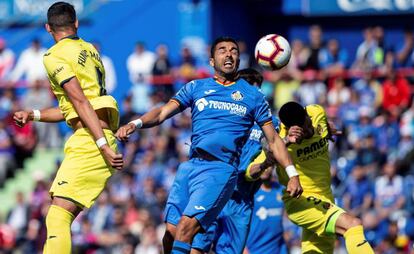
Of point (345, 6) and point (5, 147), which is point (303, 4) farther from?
point (5, 147)

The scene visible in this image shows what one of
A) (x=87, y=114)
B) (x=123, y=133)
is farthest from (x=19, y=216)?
(x=87, y=114)

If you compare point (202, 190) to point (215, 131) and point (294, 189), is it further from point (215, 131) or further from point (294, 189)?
point (294, 189)

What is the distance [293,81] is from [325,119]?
11.5m

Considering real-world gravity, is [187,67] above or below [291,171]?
below

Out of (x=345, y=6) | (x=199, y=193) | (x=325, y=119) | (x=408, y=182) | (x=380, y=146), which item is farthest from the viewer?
(x=345, y=6)

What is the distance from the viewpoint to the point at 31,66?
95.6 ft

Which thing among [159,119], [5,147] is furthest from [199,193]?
[5,147]

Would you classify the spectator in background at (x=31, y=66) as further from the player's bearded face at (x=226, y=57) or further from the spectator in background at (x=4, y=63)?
the player's bearded face at (x=226, y=57)

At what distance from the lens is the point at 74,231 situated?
22.1 meters

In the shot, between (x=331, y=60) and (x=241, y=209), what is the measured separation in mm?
12318

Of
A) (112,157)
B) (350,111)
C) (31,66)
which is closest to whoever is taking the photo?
(112,157)

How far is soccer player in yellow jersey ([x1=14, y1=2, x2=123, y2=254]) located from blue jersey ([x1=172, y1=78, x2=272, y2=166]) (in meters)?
0.96

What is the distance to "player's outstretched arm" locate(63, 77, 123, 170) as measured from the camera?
11.1m

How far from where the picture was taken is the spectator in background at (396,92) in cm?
2338
